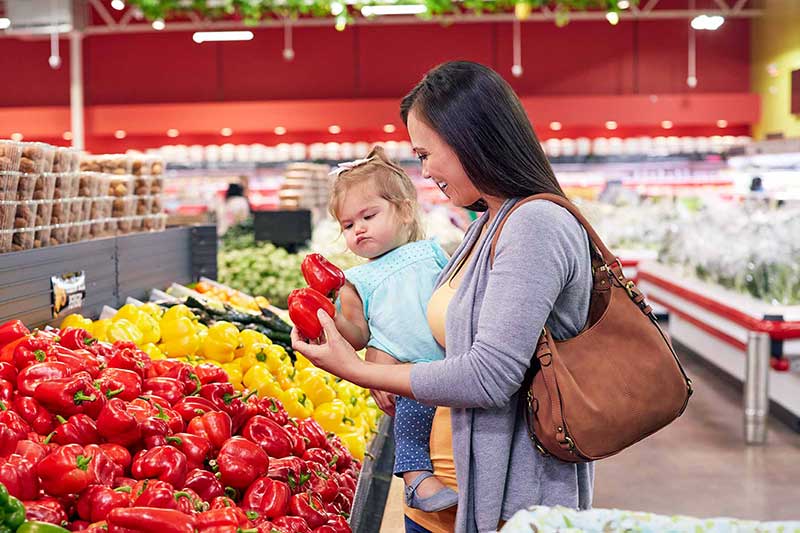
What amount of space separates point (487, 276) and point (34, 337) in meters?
1.29

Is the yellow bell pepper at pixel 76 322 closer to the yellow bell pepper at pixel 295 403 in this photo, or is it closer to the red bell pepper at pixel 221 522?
the yellow bell pepper at pixel 295 403

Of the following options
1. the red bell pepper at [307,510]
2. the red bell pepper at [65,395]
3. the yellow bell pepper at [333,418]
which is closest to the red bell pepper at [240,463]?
the red bell pepper at [307,510]

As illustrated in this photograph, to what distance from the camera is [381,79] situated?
50.6 ft

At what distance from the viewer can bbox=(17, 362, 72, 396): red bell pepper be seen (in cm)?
209

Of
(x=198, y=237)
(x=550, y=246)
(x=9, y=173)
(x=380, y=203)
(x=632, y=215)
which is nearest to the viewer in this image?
(x=550, y=246)

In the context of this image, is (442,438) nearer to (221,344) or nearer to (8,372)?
(8,372)

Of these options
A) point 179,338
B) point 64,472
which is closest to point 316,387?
point 179,338

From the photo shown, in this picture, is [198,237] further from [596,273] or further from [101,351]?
[596,273]

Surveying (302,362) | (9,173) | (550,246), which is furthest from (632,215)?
(550,246)

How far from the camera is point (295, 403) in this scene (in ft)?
10.4

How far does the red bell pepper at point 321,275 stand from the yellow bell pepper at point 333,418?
3.67 feet

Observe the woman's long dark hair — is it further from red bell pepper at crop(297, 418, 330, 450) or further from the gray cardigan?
red bell pepper at crop(297, 418, 330, 450)

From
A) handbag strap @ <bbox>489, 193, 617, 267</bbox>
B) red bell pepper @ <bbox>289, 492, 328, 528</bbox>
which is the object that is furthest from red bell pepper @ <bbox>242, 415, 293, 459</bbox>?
handbag strap @ <bbox>489, 193, 617, 267</bbox>

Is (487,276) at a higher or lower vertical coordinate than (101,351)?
higher
